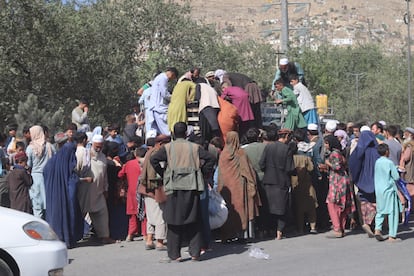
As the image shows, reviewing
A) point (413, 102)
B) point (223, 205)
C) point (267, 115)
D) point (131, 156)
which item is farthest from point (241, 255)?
point (413, 102)

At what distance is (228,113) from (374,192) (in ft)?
9.93

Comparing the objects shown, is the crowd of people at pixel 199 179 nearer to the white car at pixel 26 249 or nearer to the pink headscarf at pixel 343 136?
the pink headscarf at pixel 343 136

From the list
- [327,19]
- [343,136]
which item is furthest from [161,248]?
[327,19]

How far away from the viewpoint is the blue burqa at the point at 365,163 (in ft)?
44.0

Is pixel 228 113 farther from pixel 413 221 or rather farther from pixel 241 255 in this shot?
pixel 413 221

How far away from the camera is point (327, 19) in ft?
599

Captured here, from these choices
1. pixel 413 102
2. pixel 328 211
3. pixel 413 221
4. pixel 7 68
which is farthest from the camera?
pixel 413 102

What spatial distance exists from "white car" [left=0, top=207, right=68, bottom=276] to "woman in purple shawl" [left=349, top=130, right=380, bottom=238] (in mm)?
6375

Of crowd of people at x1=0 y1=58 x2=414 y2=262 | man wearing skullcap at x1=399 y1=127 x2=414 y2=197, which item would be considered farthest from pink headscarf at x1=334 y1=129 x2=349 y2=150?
man wearing skullcap at x1=399 y1=127 x2=414 y2=197

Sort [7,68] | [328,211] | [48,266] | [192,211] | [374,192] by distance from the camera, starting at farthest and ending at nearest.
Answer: [7,68], [328,211], [374,192], [192,211], [48,266]

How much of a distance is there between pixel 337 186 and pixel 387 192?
855 millimetres

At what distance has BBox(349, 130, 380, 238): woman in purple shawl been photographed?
13367mm

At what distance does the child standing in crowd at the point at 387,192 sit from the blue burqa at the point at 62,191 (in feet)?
16.1

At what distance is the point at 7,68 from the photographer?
2755 centimetres
